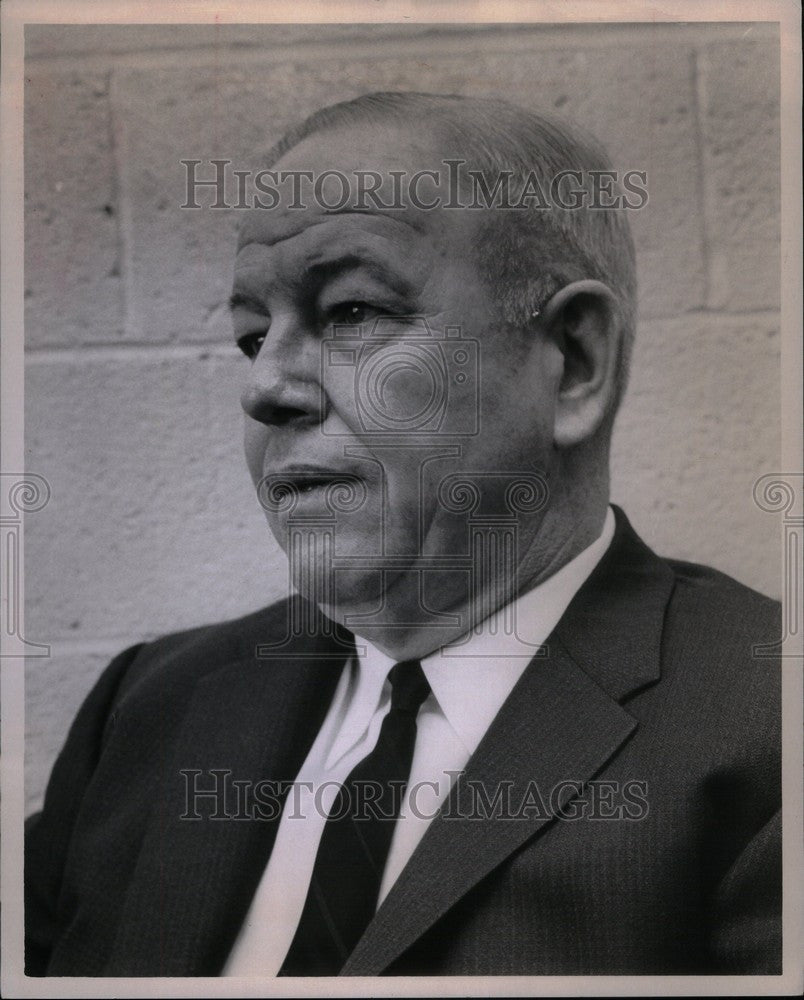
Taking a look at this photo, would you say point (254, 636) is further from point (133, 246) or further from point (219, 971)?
point (133, 246)

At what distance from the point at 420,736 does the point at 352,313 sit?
1.78 feet

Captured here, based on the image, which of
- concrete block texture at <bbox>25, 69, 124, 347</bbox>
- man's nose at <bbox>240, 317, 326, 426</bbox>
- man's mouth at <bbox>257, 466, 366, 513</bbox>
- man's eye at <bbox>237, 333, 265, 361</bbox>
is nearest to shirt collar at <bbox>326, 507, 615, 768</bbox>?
man's mouth at <bbox>257, 466, 366, 513</bbox>

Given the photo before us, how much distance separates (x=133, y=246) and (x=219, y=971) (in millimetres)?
977

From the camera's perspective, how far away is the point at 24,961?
1.44 meters

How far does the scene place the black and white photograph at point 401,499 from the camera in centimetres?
128

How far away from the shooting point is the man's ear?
1287 millimetres

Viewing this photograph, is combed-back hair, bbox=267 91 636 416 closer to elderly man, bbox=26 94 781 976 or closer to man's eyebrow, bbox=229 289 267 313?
elderly man, bbox=26 94 781 976

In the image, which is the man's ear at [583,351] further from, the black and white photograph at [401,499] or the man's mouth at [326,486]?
the man's mouth at [326,486]

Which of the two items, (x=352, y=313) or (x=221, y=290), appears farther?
(x=221, y=290)

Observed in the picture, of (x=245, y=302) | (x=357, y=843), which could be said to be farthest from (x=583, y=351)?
(x=357, y=843)

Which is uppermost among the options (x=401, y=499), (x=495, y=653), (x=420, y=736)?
(x=401, y=499)

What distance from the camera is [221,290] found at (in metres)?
1.42

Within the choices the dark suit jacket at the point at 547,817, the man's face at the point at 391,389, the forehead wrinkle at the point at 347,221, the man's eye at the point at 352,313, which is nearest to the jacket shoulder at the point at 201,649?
the dark suit jacket at the point at 547,817

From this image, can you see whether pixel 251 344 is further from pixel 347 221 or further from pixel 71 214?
pixel 71 214
